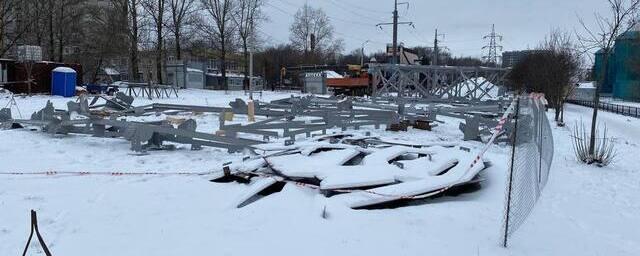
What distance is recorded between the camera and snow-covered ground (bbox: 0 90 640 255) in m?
5.32

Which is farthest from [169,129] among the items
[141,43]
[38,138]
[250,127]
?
[141,43]

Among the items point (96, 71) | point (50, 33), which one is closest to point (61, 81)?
point (50, 33)

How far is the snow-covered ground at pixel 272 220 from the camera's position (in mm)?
5316

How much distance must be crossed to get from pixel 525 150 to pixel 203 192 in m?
4.50

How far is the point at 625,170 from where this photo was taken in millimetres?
11750

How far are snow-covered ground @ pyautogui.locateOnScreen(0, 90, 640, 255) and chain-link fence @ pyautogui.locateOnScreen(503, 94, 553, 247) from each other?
20 centimetres

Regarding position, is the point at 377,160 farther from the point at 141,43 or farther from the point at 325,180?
the point at 141,43

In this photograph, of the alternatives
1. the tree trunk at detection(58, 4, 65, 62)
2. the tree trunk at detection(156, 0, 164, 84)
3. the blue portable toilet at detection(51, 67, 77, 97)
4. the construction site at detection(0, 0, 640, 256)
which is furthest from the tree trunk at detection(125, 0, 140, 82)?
the construction site at detection(0, 0, 640, 256)

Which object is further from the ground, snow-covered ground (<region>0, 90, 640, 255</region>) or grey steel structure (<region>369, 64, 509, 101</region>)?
grey steel structure (<region>369, 64, 509, 101</region>)

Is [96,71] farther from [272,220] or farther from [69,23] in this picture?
[272,220]

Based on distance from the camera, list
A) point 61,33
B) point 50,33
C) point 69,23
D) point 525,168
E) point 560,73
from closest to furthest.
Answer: point 525,168 → point 560,73 → point 50,33 → point 61,33 → point 69,23

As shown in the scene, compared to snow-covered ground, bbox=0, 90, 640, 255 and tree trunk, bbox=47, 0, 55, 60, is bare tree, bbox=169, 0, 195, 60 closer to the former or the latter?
tree trunk, bbox=47, 0, 55, 60

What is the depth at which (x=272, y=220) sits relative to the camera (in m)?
6.03

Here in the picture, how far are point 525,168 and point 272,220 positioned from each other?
348cm
